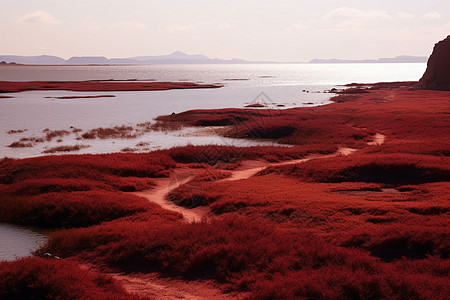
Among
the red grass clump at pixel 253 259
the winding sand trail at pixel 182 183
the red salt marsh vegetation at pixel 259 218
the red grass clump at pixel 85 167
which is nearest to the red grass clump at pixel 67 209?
the red salt marsh vegetation at pixel 259 218

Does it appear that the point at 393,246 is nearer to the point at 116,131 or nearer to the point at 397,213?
the point at 397,213

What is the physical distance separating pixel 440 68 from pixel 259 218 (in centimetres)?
9958

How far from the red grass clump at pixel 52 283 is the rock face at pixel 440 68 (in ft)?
340

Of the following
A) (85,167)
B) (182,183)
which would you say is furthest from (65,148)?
(182,183)

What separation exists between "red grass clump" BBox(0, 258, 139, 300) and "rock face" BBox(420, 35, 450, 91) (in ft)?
340

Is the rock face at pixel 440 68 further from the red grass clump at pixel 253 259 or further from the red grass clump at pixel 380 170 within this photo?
the red grass clump at pixel 253 259

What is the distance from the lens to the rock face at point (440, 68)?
93250 mm

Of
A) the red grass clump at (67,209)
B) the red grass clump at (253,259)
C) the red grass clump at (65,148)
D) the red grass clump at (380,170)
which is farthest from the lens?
the red grass clump at (65,148)

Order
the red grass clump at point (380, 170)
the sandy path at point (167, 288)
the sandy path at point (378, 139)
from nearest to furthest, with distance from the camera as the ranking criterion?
the sandy path at point (167, 288) < the red grass clump at point (380, 170) < the sandy path at point (378, 139)

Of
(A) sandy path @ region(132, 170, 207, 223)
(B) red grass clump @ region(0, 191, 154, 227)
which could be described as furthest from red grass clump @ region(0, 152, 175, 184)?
(B) red grass clump @ region(0, 191, 154, 227)

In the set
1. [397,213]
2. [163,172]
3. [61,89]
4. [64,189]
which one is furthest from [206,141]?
[61,89]

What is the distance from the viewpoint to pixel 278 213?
1672 centimetres

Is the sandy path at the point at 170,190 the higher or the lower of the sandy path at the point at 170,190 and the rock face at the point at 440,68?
the lower

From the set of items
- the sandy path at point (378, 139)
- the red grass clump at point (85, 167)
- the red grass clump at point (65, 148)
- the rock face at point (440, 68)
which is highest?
the rock face at point (440, 68)
